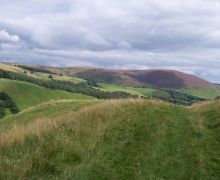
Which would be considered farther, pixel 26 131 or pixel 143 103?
pixel 143 103

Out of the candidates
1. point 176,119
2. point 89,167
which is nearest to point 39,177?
point 89,167

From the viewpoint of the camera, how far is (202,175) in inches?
525

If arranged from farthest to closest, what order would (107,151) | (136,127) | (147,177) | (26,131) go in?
(136,127) → (26,131) → (107,151) → (147,177)

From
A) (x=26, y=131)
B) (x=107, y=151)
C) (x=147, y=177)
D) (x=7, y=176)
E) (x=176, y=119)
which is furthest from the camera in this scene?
(x=176, y=119)

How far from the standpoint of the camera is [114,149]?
16125mm

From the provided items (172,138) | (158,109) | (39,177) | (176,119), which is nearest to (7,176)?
(39,177)

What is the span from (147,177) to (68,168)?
2.72m

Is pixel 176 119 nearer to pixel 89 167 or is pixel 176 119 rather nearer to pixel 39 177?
pixel 89 167

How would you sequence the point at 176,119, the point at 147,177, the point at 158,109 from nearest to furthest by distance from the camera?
the point at 147,177 → the point at 176,119 → the point at 158,109

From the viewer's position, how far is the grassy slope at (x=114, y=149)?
12.9 metres

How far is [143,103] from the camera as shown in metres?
30.2

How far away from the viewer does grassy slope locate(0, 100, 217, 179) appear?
1294 centimetres

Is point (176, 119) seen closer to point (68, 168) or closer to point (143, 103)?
point (143, 103)

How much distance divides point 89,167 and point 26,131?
6292 mm
